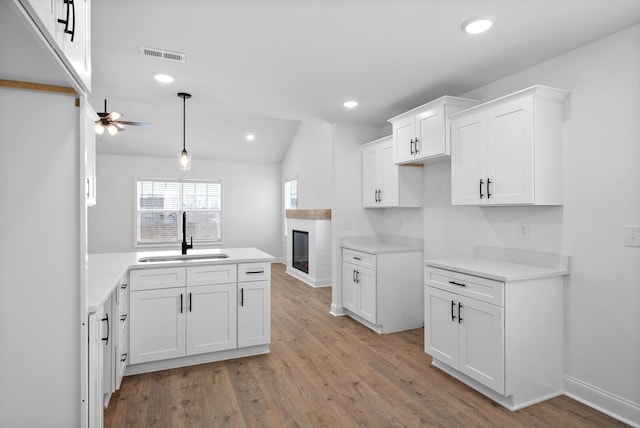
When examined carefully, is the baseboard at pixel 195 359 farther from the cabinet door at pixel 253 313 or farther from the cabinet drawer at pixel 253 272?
the cabinet drawer at pixel 253 272

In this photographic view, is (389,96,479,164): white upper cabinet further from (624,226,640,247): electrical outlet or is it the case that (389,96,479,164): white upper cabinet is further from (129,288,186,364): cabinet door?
(129,288,186,364): cabinet door

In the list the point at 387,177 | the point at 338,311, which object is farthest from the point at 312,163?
the point at 338,311

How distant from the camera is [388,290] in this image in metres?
3.83

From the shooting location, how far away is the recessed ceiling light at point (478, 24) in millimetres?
2102

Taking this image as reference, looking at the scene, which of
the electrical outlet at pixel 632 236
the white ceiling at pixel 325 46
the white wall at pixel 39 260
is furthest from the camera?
the electrical outlet at pixel 632 236

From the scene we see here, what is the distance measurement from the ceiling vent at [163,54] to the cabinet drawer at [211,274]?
5.41 ft

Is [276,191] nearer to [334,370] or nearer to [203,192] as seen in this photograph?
[203,192]

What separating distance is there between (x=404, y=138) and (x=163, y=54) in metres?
2.28

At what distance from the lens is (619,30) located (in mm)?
2240

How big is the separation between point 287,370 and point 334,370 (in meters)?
0.39

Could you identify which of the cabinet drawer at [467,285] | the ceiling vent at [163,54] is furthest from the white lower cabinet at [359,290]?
the ceiling vent at [163,54]

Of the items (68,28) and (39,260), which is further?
(39,260)

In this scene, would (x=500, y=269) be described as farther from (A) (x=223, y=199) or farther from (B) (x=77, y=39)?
(A) (x=223, y=199)

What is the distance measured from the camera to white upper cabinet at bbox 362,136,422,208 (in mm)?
3916
